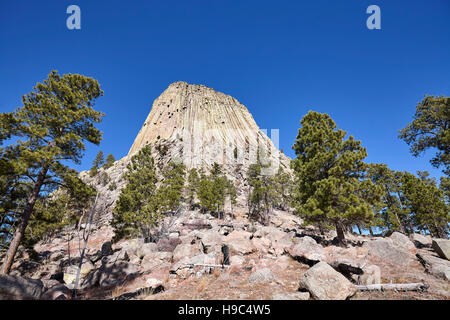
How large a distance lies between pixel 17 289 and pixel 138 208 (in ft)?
52.8

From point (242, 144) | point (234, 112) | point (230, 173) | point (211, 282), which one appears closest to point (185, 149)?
point (230, 173)

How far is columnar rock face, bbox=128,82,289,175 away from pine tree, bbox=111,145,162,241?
112ft

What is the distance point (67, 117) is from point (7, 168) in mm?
3931

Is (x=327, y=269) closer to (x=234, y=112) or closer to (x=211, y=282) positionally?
(x=211, y=282)

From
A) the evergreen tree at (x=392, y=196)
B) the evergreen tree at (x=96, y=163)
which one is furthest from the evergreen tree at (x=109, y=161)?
the evergreen tree at (x=392, y=196)

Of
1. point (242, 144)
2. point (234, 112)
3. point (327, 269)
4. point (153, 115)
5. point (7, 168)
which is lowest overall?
point (327, 269)

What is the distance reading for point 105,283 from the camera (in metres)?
8.92

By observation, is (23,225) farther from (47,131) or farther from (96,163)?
(96,163)

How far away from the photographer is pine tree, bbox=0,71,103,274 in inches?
367

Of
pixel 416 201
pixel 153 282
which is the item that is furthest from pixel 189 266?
pixel 416 201

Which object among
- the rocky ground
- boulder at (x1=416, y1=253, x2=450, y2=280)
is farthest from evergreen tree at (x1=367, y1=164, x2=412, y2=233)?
boulder at (x1=416, y1=253, x2=450, y2=280)

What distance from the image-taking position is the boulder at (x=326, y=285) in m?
4.86
